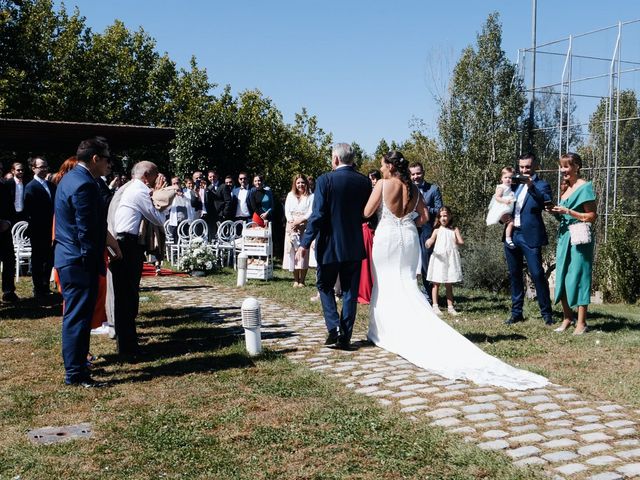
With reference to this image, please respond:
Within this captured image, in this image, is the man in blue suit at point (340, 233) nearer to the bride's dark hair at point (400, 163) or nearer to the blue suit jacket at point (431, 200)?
the bride's dark hair at point (400, 163)

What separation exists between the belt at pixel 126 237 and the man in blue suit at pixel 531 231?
4631 millimetres

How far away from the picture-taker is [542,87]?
19062mm

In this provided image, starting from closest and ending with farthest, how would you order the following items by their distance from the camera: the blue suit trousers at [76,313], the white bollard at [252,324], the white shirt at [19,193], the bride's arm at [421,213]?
the blue suit trousers at [76,313] → the white bollard at [252,324] → the bride's arm at [421,213] → the white shirt at [19,193]

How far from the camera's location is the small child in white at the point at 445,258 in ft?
32.7

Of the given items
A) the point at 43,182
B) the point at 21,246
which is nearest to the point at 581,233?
the point at 43,182

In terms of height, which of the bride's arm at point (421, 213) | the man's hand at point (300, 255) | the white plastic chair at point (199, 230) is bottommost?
the man's hand at point (300, 255)

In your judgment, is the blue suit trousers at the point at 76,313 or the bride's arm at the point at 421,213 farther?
the bride's arm at the point at 421,213

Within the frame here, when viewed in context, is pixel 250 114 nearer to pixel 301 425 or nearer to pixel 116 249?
pixel 116 249

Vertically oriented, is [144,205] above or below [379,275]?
above

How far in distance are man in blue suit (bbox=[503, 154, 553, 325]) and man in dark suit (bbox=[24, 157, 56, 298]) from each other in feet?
21.6

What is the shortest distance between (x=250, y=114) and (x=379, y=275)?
26.0 m

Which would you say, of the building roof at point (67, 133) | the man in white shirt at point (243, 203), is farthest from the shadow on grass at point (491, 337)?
the man in white shirt at point (243, 203)

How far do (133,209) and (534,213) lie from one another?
15.8 feet

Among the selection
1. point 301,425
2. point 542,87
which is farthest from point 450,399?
point 542,87
